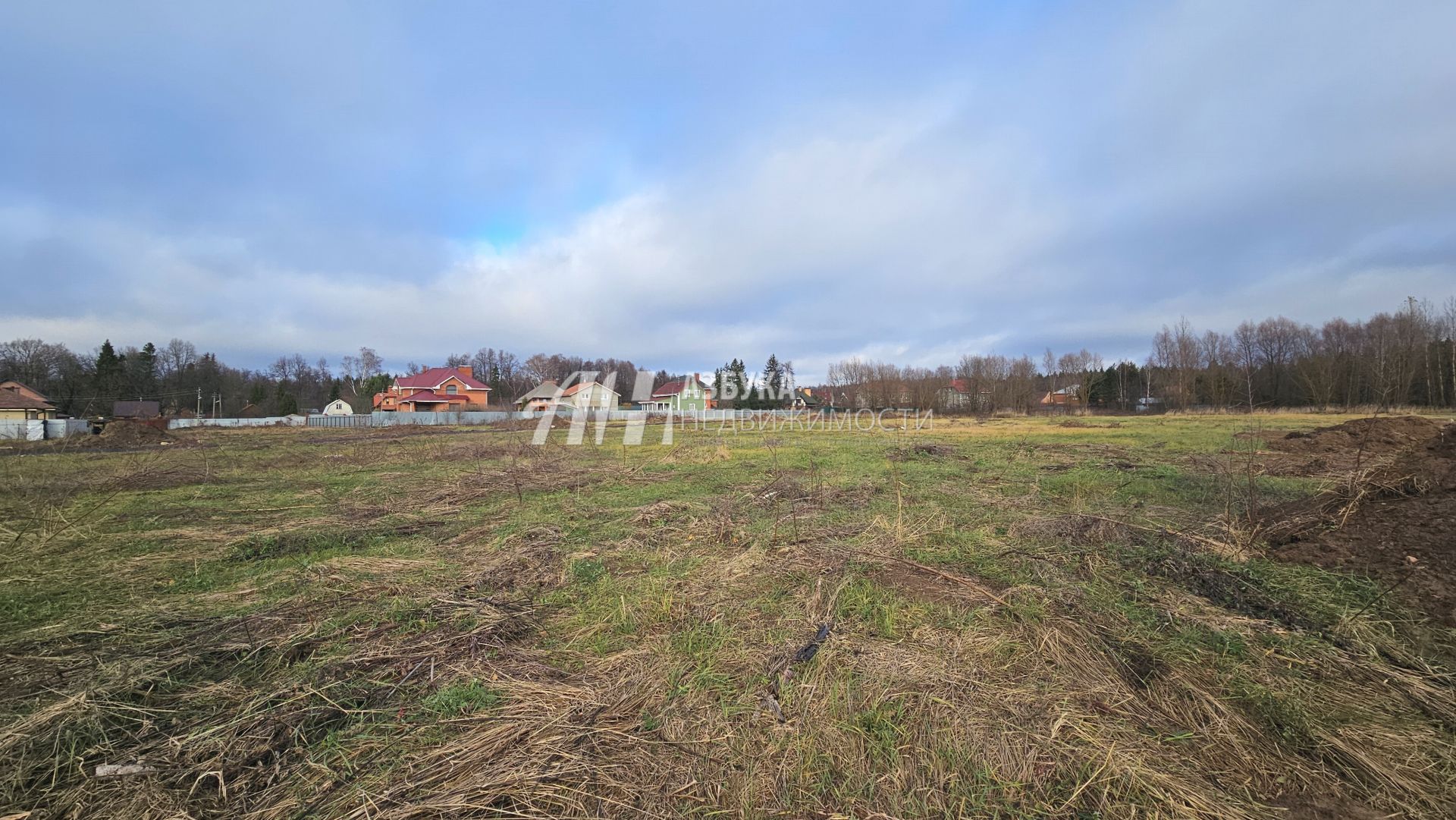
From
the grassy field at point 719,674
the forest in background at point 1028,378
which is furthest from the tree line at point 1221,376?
the grassy field at point 719,674

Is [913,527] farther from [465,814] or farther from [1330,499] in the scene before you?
[465,814]

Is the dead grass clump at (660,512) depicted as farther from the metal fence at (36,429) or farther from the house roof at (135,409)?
the house roof at (135,409)

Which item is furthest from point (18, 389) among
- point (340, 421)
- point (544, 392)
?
point (544, 392)

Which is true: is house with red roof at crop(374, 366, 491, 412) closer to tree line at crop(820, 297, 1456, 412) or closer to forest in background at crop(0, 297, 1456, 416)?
forest in background at crop(0, 297, 1456, 416)

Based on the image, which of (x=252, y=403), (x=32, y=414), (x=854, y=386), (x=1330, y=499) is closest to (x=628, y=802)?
(x=1330, y=499)

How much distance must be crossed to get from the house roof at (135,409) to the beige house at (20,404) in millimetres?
6743

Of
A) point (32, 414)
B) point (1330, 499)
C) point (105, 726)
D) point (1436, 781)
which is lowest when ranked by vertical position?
point (1436, 781)

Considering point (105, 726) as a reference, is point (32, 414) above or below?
above

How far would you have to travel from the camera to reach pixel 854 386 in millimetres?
71500

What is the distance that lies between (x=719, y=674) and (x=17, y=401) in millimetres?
59923

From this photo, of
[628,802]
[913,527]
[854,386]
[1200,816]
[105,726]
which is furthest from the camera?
[854,386]

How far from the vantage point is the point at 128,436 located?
28.1 meters

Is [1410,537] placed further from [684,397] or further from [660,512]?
[684,397]

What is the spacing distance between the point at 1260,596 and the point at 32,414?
61.7 metres
